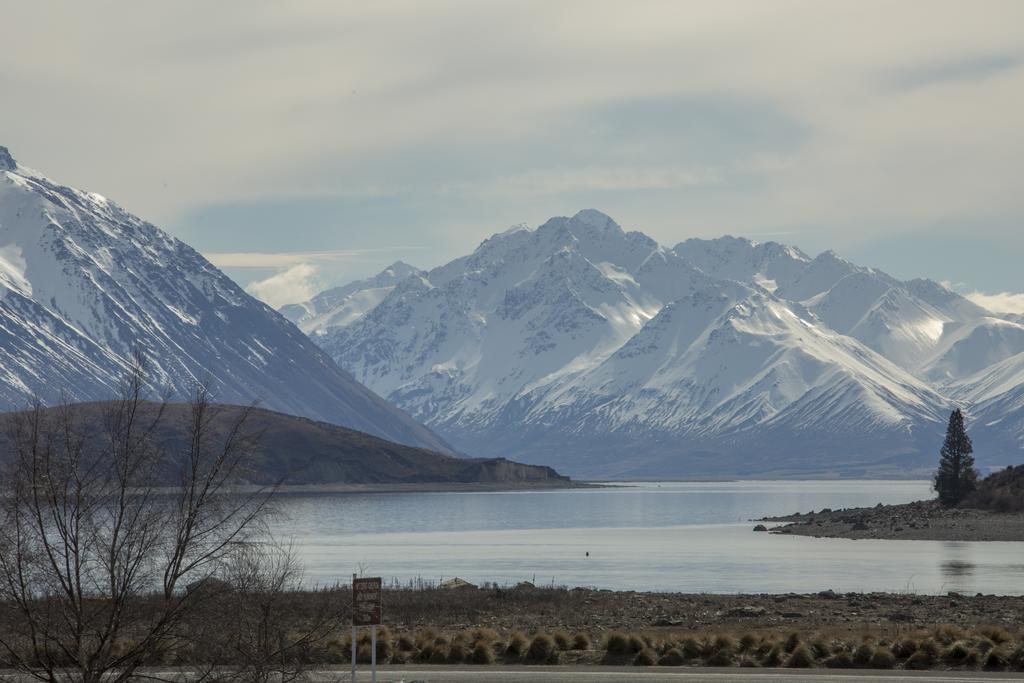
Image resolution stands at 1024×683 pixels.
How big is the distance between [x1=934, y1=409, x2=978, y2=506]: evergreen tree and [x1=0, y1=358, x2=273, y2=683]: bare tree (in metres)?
147

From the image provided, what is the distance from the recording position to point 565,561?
11500cm

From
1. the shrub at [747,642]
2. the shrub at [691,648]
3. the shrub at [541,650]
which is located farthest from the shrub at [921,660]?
the shrub at [541,650]

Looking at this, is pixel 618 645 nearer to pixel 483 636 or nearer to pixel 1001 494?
pixel 483 636

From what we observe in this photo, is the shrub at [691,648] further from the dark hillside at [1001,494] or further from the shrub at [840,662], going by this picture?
the dark hillside at [1001,494]

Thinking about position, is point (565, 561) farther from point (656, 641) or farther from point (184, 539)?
point (184, 539)

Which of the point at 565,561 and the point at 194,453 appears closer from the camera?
the point at 194,453

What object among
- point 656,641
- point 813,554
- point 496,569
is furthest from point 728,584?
point 656,641

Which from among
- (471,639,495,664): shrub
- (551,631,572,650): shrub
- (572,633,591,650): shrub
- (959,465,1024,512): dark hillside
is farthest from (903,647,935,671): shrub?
(959,465,1024,512): dark hillside

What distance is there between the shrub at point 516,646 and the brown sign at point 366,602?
13.5m

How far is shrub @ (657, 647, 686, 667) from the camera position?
44.0m

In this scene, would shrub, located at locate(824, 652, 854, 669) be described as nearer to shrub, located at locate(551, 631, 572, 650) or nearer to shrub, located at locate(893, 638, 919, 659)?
shrub, located at locate(893, 638, 919, 659)

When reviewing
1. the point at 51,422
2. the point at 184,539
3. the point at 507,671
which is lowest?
the point at 507,671

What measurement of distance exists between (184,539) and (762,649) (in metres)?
20.4

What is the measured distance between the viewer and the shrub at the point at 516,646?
45.2m
